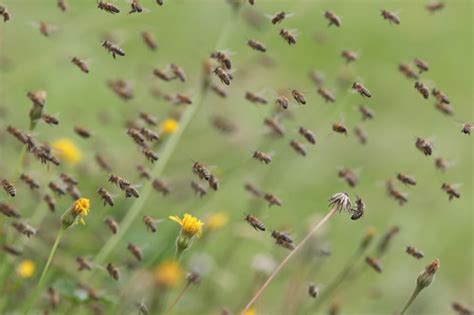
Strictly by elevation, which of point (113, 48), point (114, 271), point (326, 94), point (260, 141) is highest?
point (113, 48)

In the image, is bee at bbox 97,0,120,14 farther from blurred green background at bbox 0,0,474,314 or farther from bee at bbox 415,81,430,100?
bee at bbox 415,81,430,100

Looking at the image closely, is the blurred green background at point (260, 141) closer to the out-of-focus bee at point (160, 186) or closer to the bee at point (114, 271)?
the bee at point (114, 271)

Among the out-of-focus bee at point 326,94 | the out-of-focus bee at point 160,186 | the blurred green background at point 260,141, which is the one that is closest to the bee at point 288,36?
the out-of-focus bee at point 326,94

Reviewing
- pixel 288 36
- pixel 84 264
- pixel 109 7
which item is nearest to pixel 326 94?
pixel 288 36

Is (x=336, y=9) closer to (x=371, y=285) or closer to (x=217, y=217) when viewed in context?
(x=371, y=285)

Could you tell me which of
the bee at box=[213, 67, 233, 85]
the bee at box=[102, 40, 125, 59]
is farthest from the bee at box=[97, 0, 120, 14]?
the bee at box=[213, 67, 233, 85]

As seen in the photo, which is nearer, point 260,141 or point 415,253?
point 415,253

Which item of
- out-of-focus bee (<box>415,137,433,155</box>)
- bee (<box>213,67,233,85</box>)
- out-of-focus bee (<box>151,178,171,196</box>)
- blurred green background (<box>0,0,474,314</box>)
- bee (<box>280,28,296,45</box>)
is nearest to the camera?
bee (<box>213,67,233,85</box>)

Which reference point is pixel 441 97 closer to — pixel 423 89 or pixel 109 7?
pixel 423 89
